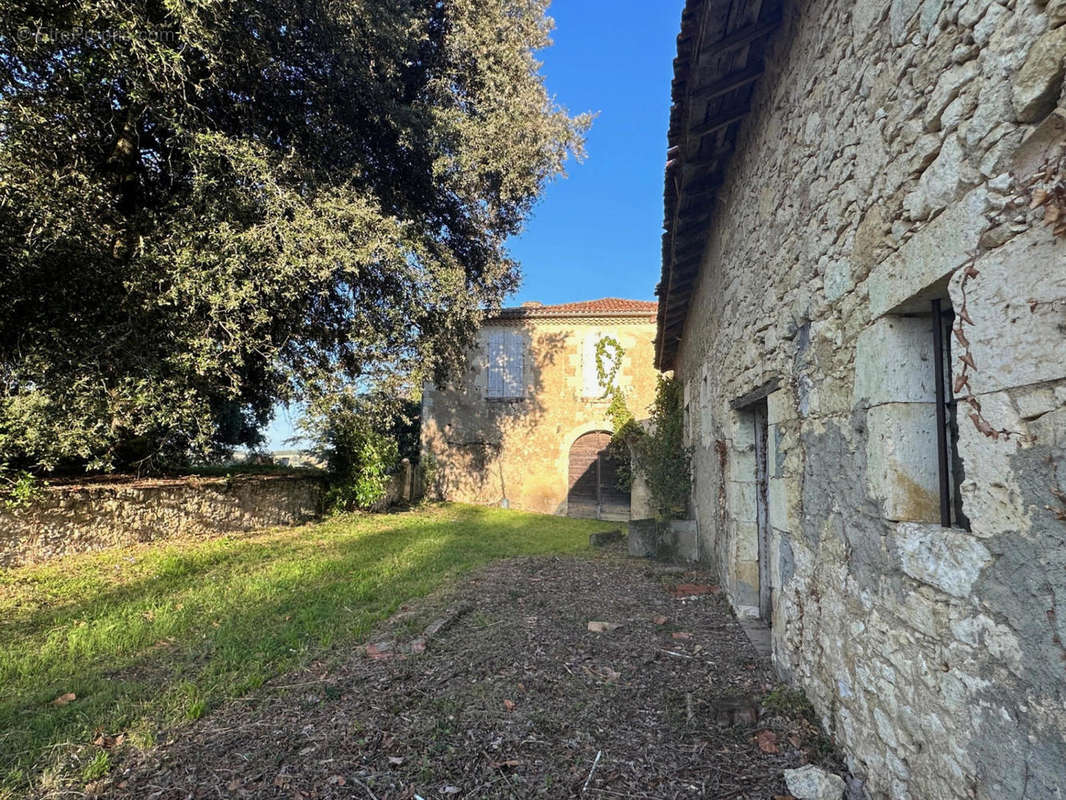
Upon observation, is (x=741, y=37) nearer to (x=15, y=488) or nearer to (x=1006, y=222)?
(x=1006, y=222)

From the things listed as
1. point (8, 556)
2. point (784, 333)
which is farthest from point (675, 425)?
point (8, 556)

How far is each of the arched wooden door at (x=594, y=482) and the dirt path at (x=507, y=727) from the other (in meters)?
11.7

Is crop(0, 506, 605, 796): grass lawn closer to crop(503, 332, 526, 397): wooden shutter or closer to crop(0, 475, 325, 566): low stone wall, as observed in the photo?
crop(0, 475, 325, 566): low stone wall

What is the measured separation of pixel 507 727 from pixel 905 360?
2.56 metres

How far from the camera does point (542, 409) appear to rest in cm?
1673

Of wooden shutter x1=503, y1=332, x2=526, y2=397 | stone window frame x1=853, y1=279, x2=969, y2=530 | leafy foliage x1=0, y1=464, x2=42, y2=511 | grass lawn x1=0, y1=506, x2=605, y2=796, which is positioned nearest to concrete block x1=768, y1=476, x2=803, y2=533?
stone window frame x1=853, y1=279, x2=969, y2=530

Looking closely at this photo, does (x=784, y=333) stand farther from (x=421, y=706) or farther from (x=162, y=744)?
(x=162, y=744)

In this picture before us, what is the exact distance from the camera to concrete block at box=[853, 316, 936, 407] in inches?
85.0

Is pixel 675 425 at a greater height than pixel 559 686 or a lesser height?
greater

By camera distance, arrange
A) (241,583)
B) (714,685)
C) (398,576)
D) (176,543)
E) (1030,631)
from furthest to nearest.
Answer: (176,543), (398,576), (241,583), (714,685), (1030,631)

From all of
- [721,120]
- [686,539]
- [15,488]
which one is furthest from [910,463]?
[15,488]

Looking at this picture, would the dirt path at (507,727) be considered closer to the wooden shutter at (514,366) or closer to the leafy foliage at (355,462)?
the leafy foliage at (355,462)

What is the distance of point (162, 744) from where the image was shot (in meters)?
2.77

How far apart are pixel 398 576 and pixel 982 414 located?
241 inches
